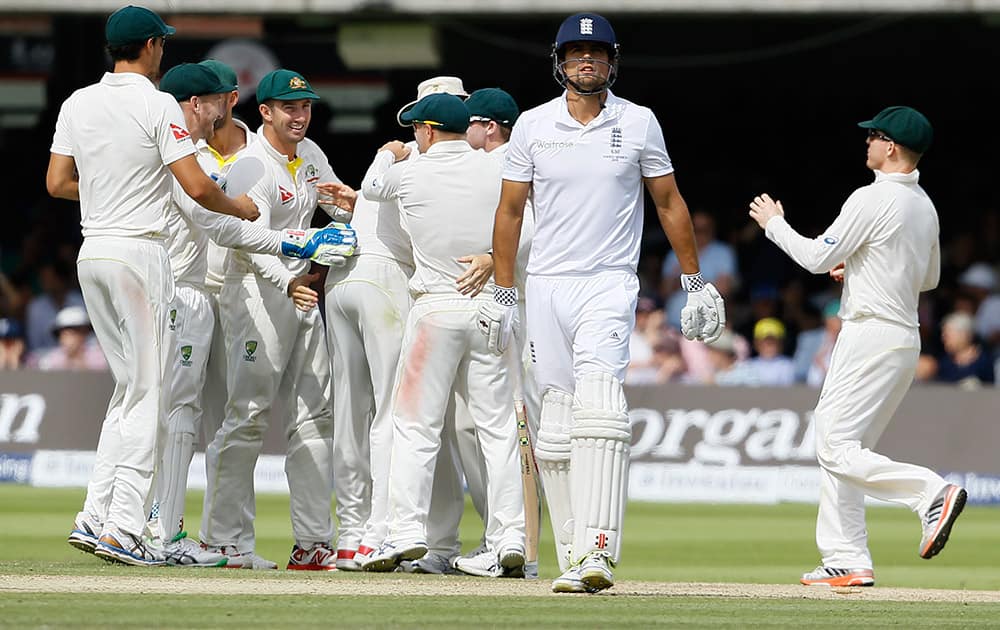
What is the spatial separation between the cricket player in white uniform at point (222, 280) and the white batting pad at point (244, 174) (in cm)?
3

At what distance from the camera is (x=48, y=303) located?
15977 millimetres

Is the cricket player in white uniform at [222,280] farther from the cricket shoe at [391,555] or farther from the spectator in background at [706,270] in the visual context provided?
the spectator in background at [706,270]

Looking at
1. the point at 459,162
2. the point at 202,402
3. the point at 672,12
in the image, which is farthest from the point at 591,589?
the point at 672,12

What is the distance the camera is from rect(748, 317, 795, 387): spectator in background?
13.9 meters

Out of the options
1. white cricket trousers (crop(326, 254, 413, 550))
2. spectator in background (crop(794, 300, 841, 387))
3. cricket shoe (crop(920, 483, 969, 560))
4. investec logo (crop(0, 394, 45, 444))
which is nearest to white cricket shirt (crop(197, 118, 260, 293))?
white cricket trousers (crop(326, 254, 413, 550))

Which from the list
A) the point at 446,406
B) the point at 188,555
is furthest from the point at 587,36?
the point at 188,555

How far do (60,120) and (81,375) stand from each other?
6.75 metres

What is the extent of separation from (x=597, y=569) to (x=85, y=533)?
2152 millimetres

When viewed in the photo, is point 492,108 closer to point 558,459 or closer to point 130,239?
point 130,239

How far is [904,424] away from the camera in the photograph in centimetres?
1270

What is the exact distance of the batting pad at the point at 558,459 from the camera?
6355 millimetres

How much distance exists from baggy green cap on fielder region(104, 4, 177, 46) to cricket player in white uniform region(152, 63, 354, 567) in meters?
0.47

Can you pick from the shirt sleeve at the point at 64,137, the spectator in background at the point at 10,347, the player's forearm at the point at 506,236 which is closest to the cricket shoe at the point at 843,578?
the player's forearm at the point at 506,236

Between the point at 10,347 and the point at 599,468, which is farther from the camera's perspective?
the point at 10,347
